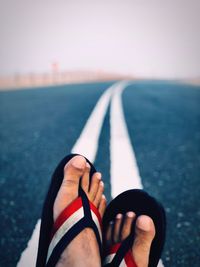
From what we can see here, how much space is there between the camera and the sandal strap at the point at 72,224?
139 centimetres

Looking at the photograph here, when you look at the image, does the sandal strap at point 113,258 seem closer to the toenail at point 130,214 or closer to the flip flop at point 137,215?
the flip flop at point 137,215

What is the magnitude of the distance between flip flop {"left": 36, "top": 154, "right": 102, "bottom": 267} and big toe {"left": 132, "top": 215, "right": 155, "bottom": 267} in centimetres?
23

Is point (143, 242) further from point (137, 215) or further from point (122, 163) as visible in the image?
point (122, 163)

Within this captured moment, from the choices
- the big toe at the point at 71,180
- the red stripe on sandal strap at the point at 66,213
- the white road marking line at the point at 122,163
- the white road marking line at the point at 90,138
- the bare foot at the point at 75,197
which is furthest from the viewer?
the white road marking line at the point at 90,138

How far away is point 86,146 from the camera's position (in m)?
2.62

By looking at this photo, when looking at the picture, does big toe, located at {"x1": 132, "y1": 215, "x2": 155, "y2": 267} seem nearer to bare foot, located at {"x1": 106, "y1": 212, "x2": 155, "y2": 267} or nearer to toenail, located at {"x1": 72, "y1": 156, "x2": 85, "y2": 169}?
bare foot, located at {"x1": 106, "y1": 212, "x2": 155, "y2": 267}

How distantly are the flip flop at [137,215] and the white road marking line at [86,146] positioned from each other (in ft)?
1.38

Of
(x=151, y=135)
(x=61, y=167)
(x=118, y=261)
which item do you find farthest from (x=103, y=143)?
(x=118, y=261)

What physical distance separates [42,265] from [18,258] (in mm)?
132

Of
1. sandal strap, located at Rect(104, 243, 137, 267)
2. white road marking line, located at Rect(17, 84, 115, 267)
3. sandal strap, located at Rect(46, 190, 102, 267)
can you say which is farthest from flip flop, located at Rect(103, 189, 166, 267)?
white road marking line, located at Rect(17, 84, 115, 267)

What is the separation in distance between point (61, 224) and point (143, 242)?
0.48m

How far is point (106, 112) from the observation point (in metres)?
4.36

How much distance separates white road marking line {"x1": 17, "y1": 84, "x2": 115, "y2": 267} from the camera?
137 centimetres

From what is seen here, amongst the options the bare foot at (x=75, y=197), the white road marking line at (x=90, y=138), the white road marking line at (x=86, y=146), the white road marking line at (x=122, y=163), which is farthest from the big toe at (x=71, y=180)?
the white road marking line at (x=90, y=138)
